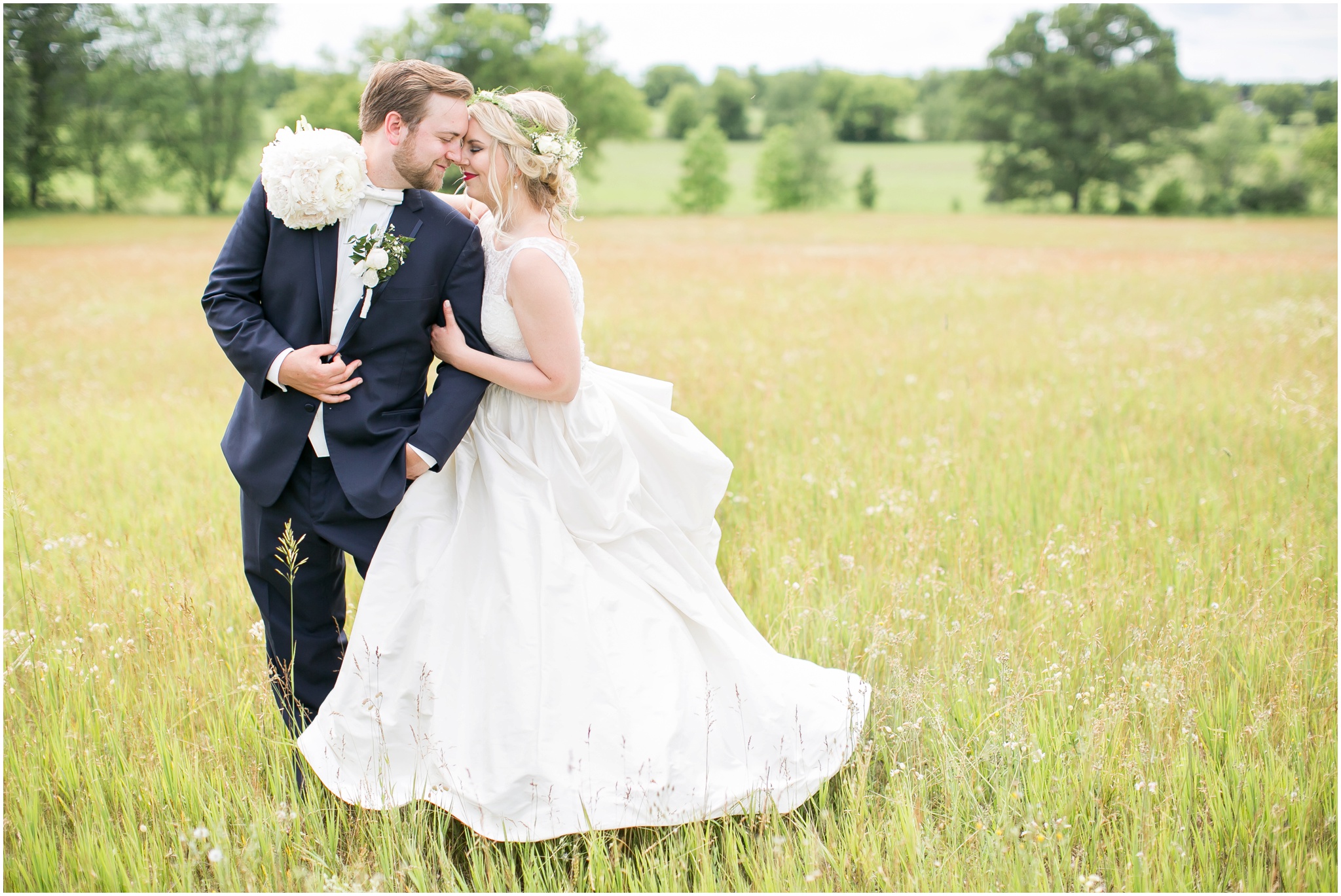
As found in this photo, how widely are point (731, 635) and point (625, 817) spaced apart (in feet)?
2.49

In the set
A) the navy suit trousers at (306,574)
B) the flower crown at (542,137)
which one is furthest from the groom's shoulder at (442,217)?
the navy suit trousers at (306,574)

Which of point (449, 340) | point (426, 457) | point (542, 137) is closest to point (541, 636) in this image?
point (426, 457)

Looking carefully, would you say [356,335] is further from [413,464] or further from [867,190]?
[867,190]

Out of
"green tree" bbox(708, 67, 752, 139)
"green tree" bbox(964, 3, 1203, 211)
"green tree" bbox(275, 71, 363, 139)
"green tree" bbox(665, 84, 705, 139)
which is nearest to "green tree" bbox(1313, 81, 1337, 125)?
"green tree" bbox(964, 3, 1203, 211)

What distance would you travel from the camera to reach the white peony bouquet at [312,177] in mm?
2732

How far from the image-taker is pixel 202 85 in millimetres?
44125

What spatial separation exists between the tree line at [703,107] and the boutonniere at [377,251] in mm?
37092

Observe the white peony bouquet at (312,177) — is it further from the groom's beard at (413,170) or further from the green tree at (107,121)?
the green tree at (107,121)

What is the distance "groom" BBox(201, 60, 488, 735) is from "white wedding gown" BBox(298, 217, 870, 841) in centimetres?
15

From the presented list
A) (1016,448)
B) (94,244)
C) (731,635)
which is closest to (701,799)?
(731,635)

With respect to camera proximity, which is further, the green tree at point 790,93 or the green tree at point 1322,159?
the green tree at point 790,93

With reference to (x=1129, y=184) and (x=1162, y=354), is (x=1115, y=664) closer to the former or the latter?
(x=1162, y=354)

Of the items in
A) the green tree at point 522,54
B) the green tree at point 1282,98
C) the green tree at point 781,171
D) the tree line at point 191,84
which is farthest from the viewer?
the green tree at point 781,171

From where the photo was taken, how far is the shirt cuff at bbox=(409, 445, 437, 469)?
290 centimetres
